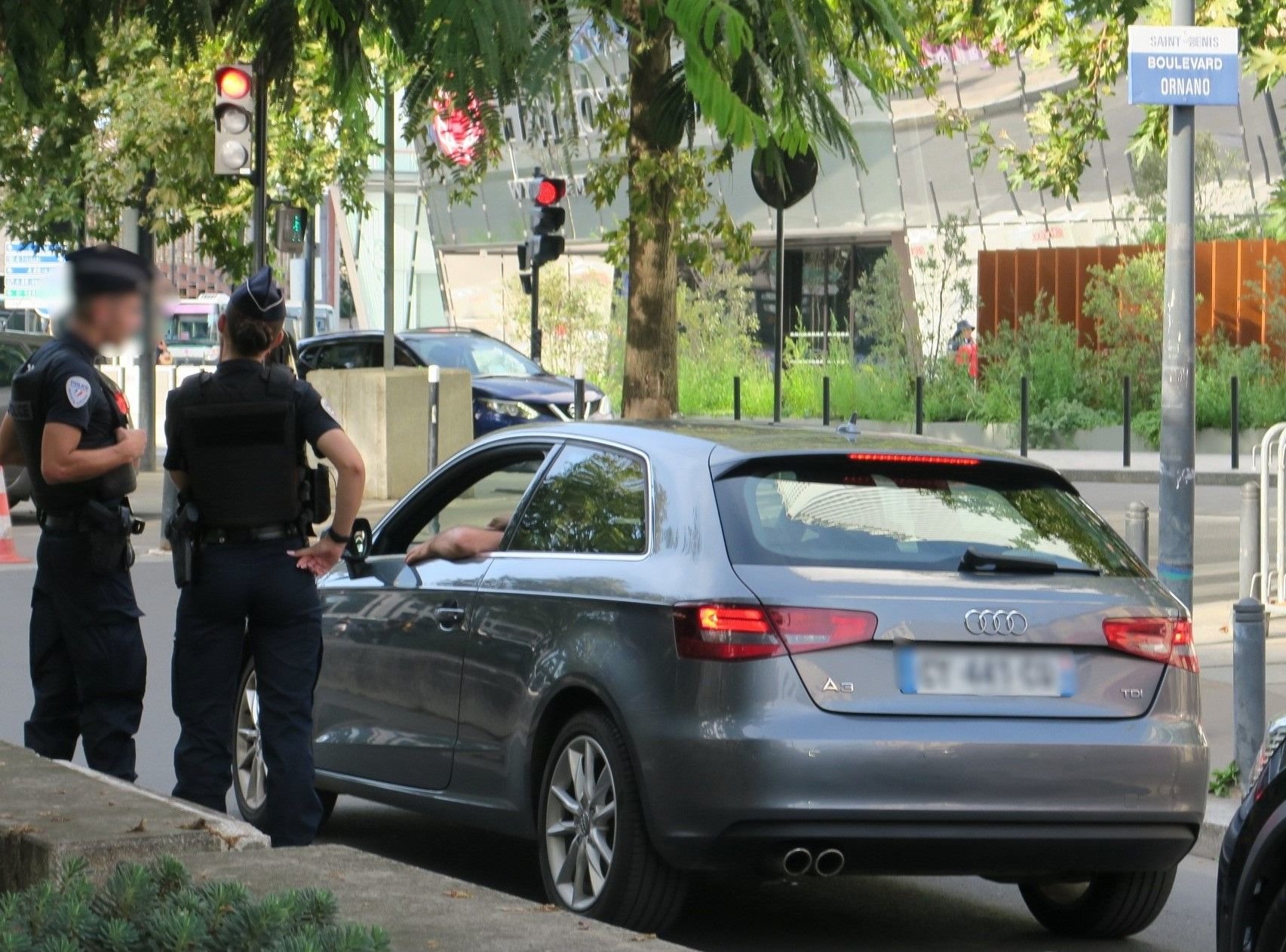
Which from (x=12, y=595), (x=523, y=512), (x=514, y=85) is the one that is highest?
(x=514, y=85)

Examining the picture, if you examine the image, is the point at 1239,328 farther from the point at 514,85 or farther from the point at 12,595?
Result: the point at 514,85

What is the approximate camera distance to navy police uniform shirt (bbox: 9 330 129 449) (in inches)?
270

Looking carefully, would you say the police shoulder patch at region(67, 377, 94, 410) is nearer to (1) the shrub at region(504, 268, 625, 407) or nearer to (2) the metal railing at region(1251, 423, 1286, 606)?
(2) the metal railing at region(1251, 423, 1286, 606)

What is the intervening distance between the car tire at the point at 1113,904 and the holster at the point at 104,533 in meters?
2.98

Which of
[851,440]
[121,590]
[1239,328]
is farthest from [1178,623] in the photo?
[1239,328]

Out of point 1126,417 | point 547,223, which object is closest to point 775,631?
point 547,223

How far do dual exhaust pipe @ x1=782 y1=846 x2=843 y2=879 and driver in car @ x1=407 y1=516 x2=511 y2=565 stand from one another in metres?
1.59

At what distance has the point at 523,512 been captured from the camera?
7.00m

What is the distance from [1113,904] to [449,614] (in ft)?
7.11

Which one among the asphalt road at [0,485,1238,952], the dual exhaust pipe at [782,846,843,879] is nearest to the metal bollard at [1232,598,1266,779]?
the asphalt road at [0,485,1238,952]

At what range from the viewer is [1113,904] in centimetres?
662

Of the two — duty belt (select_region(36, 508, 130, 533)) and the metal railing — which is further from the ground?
duty belt (select_region(36, 508, 130, 533))

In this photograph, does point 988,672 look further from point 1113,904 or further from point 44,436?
point 44,436

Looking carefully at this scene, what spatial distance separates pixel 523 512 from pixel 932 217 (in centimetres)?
4121
